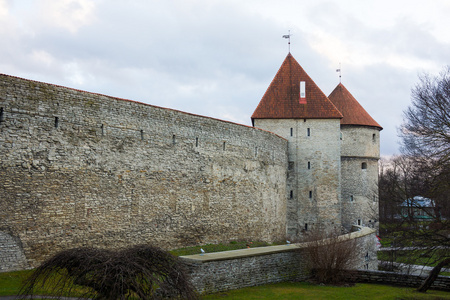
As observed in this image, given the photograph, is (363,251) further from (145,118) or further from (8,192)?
(8,192)

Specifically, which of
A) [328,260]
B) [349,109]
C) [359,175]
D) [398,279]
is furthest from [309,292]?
[349,109]

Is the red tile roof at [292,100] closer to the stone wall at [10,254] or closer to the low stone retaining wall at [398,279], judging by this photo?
the low stone retaining wall at [398,279]

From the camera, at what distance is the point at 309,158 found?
27625mm

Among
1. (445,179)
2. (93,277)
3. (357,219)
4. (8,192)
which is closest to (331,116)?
(357,219)

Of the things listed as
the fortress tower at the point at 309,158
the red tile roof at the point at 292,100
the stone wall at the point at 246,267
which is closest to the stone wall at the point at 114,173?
the stone wall at the point at 246,267

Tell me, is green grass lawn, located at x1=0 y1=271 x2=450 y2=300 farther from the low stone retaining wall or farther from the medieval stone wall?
the medieval stone wall

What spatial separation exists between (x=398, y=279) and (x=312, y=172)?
39.4 ft

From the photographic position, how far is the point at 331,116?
27.7m

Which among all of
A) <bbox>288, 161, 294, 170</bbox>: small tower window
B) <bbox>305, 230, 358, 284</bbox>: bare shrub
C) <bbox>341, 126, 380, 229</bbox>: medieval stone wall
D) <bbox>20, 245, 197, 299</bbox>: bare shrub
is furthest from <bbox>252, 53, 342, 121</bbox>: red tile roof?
<bbox>20, 245, 197, 299</bbox>: bare shrub

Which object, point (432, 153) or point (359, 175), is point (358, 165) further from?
point (432, 153)

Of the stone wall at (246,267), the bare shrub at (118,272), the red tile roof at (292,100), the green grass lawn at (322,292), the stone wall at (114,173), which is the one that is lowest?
the green grass lawn at (322,292)

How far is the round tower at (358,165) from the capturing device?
30781 mm

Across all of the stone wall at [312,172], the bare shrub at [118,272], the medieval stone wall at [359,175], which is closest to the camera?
the bare shrub at [118,272]

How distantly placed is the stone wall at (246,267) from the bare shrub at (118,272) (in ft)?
10.8
